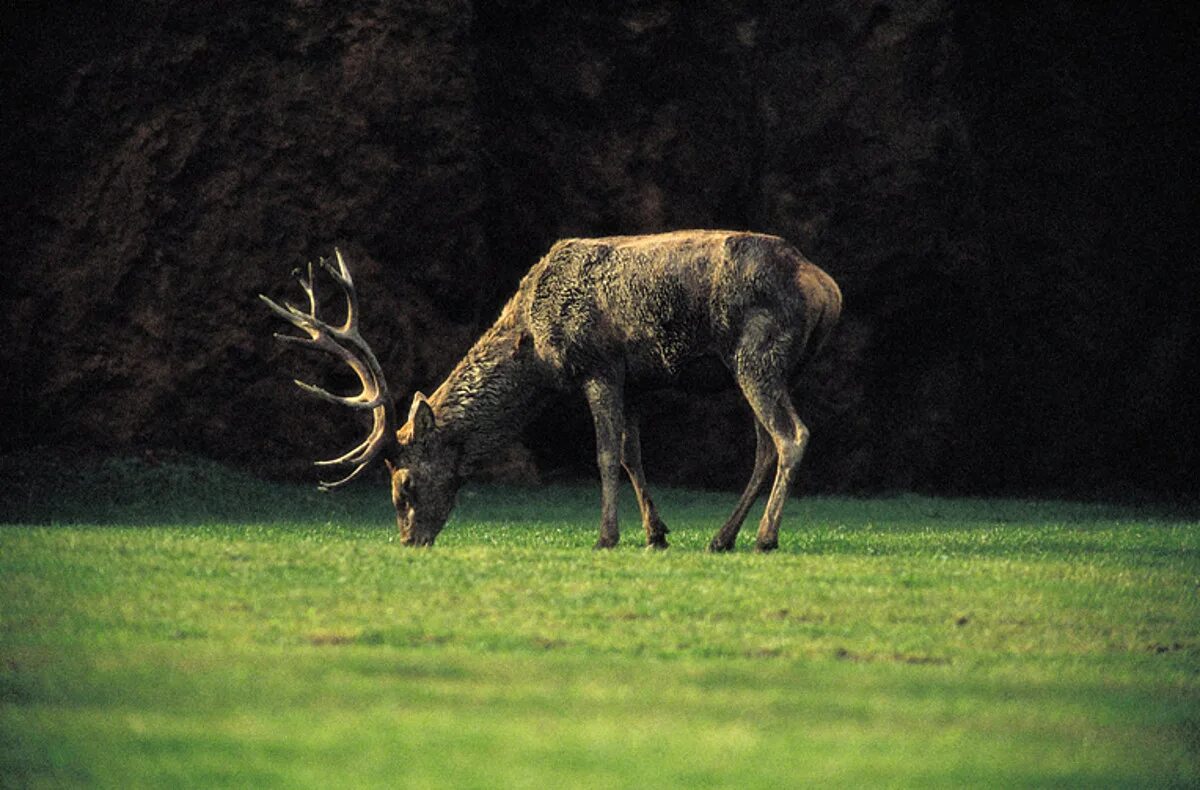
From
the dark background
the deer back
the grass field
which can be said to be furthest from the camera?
the dark background

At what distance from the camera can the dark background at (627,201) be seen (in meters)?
18.4

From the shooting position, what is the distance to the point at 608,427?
13.3 m

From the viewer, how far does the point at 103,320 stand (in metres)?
18.4

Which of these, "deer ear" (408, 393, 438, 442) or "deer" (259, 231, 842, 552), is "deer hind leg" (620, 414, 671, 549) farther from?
"deer ear" (408, 393, 438, 442)

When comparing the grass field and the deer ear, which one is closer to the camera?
the grass field

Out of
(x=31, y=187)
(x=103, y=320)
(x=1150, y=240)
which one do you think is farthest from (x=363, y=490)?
(x=1150, y=240)

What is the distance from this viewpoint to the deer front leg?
43.2 feet

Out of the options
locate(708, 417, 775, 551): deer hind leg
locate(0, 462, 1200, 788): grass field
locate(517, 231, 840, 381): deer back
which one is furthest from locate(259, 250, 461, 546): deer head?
locate(708, 417, 775, 551): deer hind leg

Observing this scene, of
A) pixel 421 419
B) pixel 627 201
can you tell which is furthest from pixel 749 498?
pixel 627 201

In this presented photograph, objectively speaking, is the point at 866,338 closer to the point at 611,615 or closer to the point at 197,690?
the point at 611,615

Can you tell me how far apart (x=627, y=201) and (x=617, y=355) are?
22.3 ft

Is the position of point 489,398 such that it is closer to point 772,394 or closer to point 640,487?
point 640,487

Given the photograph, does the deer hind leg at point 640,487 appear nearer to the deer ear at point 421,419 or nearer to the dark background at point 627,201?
the deer ear at point 421,419

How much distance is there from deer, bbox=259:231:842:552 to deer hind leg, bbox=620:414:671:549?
0.05 ft
